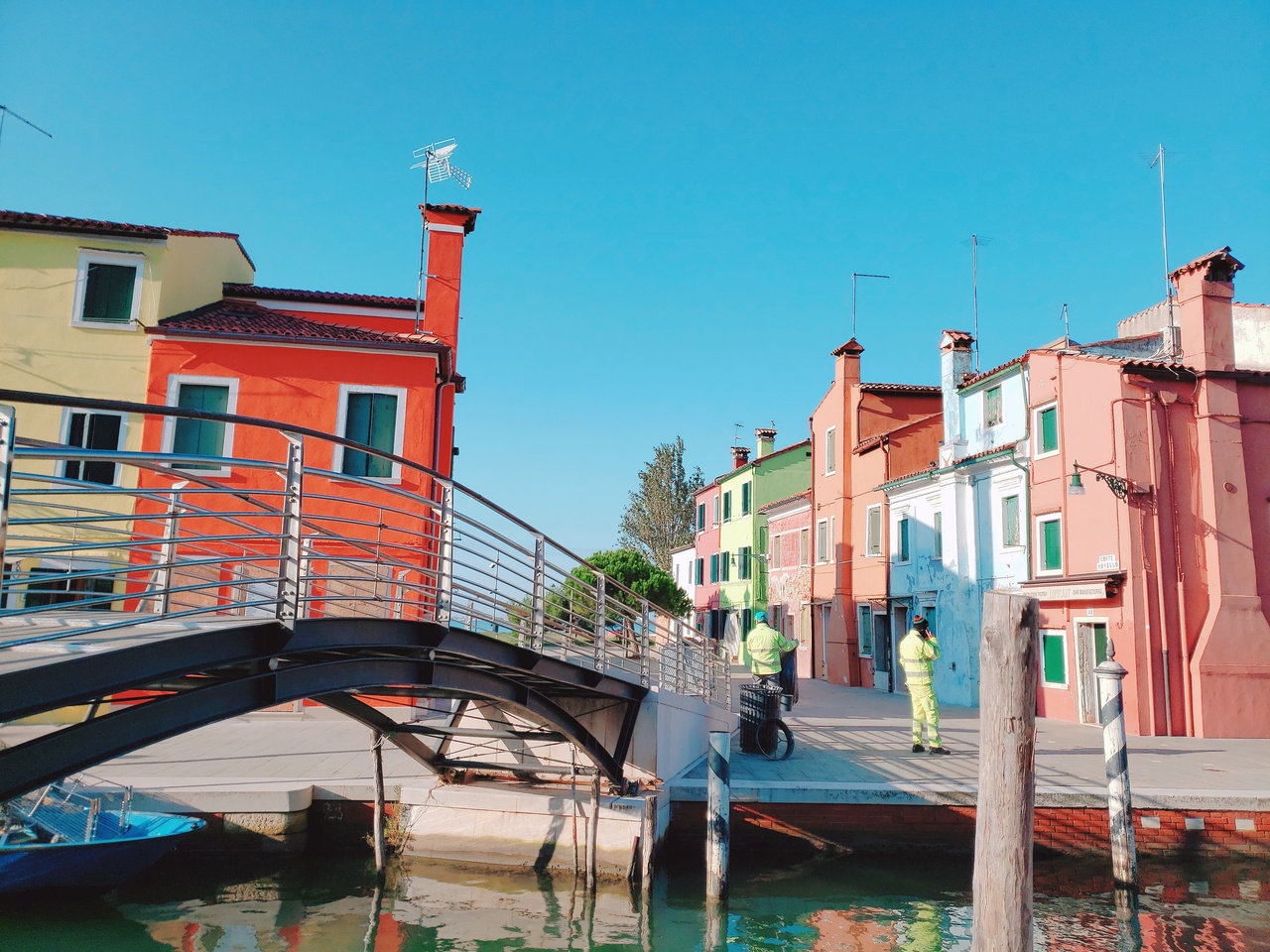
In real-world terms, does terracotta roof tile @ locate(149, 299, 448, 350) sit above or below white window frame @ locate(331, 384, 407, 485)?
above

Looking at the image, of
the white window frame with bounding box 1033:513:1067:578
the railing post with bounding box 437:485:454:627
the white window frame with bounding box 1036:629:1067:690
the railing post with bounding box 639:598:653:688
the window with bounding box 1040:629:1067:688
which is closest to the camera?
the railing post with bounding box 437:485:454:627

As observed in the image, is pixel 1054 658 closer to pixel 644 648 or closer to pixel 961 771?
pixel 961 771

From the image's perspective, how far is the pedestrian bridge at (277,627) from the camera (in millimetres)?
4105

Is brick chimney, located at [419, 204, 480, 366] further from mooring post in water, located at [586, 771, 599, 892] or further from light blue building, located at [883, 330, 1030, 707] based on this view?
light blue building, located at [883, 330, 1030, 707]

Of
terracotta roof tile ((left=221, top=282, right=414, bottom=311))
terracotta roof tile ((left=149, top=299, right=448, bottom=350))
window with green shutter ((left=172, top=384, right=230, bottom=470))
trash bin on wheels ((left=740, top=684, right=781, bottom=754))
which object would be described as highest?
terracotta roof tile ((left=221, top=282, right=414, bottom=311))

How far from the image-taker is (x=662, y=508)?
5812 centimetres

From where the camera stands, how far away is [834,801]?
33.8ft

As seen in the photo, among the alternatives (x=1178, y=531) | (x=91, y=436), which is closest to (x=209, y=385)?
(x=91, y=436)

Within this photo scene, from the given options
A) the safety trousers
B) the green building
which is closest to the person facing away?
the safety trousers

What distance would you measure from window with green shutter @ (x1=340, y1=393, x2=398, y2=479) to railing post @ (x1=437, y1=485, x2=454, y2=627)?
9765 mm

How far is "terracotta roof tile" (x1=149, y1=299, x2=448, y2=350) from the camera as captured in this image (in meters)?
16.2

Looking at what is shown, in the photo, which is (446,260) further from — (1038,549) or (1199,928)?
(1199,928)

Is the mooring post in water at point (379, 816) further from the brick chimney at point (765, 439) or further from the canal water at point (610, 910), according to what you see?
the brick chimney at point (765, 439)

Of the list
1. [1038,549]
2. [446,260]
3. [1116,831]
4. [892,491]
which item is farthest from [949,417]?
[1116,831]
